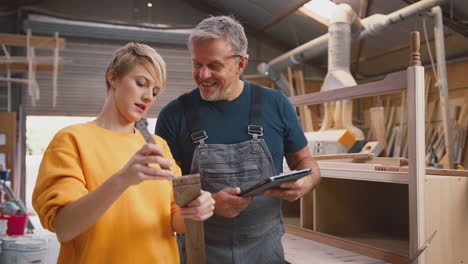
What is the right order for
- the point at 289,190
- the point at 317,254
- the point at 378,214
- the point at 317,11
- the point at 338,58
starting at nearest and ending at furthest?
the point at 289,190, the point at 317,254, the point at 378,214, the point at 338,58, the point at 317,11

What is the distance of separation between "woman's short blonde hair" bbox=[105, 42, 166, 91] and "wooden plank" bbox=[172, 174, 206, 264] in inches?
12.9

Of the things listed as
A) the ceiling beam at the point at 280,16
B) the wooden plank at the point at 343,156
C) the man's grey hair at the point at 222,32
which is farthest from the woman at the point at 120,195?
the ceiling beam at the point at 280,16

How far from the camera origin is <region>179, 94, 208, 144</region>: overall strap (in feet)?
6.16

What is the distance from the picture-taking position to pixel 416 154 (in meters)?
2.05

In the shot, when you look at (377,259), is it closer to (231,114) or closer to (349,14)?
(231,114)

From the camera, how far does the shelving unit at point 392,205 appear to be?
Answer: 2.07 metres

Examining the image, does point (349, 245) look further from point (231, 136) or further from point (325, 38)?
point (325, 38)

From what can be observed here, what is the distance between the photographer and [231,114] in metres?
1.94

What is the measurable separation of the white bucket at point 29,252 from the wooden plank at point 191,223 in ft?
9.66

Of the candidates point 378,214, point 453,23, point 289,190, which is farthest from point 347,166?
point 453,23

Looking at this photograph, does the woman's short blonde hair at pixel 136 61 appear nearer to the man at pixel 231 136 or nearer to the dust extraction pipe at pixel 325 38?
the man at pixel 231 136

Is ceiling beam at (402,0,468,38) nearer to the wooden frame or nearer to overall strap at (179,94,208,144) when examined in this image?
the wooden frame

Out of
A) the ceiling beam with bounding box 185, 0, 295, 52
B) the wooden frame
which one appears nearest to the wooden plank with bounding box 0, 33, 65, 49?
the ceiling beam with bounding box 185, 0, 295, 52

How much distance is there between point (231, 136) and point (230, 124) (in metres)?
0.06
